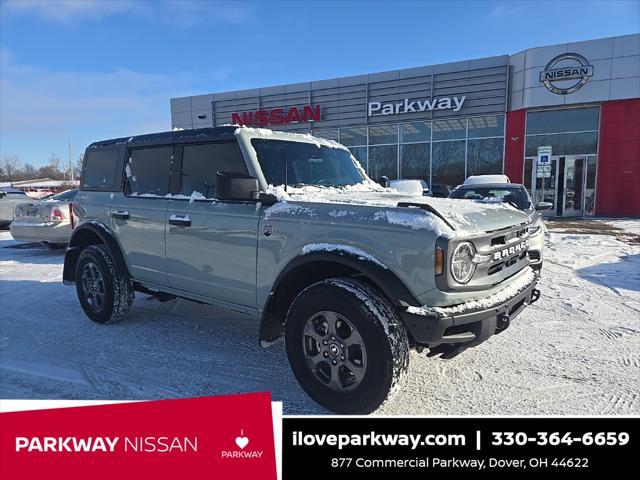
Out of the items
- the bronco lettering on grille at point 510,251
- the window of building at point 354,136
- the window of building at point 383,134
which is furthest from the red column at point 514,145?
the bronco lettering on grille at point 510,251

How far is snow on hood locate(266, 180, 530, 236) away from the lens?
8.71 ft

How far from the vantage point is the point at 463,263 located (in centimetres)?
265

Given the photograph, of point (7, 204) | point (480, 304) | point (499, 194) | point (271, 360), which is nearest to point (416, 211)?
point (480, 304)

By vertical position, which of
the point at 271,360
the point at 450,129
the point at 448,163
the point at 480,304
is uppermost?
the point at 450,129

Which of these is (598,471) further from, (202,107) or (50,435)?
(202,107)

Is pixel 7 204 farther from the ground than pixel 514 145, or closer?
closer

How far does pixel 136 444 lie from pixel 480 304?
2.06m

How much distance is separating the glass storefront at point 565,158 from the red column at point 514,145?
0.22m

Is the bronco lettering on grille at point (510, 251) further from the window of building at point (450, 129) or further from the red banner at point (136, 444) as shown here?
the window of building at point (450, 129)

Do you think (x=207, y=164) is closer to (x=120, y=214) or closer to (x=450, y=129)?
(x=120, y=214)

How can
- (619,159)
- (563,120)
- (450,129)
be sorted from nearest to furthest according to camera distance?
(619,159), (563,120), (450,129)

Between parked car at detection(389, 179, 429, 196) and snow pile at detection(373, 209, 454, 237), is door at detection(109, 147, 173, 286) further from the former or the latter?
parked car at detection(389, 179, 429, 196)

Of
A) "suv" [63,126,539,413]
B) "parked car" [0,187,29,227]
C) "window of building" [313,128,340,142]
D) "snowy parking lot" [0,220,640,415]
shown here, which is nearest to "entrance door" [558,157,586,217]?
"window of building" [313,128,340,142]

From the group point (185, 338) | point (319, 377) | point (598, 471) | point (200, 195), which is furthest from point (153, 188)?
point (598, 471)
